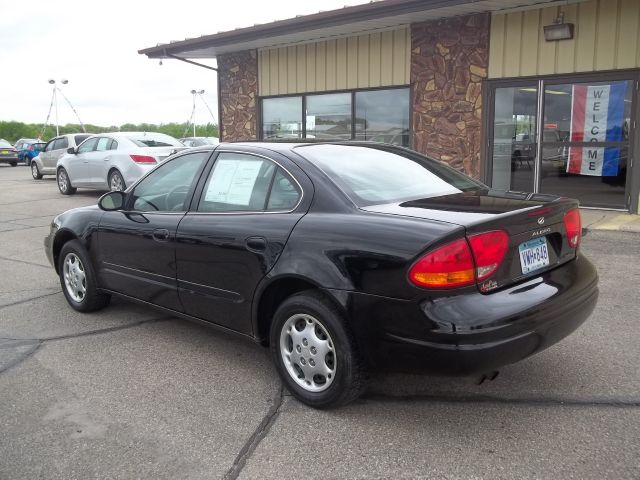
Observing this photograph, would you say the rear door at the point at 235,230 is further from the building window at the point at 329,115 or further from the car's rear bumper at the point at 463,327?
the building window at the point at 329,115

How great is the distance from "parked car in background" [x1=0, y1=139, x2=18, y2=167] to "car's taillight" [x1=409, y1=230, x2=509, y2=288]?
32906mm

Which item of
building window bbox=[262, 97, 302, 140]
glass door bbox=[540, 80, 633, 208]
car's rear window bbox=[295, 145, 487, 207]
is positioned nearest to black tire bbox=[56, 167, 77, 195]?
building window bbox=[262, 97, 302, 140]

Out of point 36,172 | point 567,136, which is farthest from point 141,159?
point 36,172

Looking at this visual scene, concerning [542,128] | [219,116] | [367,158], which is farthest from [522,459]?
[219,116]

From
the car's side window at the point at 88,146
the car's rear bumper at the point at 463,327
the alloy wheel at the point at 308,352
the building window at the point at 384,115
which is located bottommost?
the alloy wheel at the point at 308,352

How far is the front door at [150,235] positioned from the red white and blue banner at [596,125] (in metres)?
7.82

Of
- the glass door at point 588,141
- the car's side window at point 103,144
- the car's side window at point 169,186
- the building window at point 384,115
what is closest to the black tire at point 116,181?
the car's side window at point 103,144

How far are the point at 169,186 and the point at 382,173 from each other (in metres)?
1.63

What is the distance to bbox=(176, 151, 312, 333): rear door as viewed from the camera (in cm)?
354

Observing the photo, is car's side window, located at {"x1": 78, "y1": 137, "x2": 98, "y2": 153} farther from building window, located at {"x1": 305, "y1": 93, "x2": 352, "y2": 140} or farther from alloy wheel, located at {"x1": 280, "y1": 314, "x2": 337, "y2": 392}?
alloy wheel, located at {"x1": 280, "y1": 314, "x2": 337, "y2": 392}

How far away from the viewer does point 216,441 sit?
3045mm

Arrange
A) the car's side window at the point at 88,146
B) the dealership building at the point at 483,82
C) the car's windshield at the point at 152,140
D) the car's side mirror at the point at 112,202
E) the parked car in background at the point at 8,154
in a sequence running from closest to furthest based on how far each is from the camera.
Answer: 1. the car's side mirror at the point at 112,202
2. the dealership building at the point at 483,82
3. the car's windshield at the point at 152,140
4. the car's side window at the point at 88,146
5. the parked car in background at the point at 8,154

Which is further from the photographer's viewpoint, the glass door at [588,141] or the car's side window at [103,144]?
the car's side window at [103,144]

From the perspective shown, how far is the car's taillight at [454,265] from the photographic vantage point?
2863 mm
